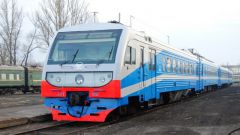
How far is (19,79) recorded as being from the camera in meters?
41.6

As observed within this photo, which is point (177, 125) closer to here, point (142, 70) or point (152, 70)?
point (142, 70)

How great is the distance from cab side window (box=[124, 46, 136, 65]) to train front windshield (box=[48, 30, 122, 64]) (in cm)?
56

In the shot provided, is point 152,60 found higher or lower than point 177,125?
higher

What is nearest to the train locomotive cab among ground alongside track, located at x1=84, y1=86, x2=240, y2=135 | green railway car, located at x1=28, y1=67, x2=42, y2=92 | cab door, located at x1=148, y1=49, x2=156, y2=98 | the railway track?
the railway track

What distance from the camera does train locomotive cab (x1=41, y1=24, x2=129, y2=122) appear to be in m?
11.6

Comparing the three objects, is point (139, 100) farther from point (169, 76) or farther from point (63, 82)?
point (169, 76)

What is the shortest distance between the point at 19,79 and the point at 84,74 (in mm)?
31298

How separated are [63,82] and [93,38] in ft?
5.67

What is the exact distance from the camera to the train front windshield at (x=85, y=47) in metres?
12.1

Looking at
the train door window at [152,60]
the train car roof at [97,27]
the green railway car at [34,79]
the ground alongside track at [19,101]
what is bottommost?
the ground alongside track at [19,101]

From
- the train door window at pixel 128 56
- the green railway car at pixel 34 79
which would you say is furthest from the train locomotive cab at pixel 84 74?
the green railway car at pixel 34 79

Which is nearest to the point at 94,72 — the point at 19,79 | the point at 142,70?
the point at 142,70

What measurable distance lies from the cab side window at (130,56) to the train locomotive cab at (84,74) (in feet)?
1.59

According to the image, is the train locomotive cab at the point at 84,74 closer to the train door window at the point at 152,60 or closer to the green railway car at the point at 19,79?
the train door window at the point at 152,60
